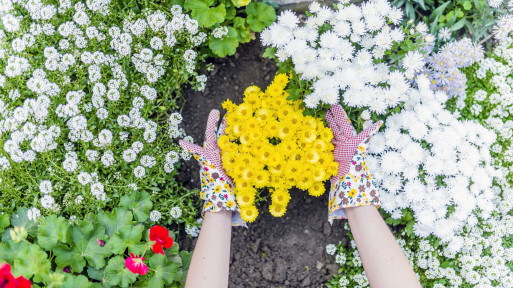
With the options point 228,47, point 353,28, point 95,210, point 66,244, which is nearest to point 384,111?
point 353,28

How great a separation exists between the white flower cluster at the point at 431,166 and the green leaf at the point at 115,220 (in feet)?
4.24

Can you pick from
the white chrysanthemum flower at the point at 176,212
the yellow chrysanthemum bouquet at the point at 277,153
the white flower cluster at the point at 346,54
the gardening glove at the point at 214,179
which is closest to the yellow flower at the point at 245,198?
the yellow chrysanthemum bouquet at the point at 277,153

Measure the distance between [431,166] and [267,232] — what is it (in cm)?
103

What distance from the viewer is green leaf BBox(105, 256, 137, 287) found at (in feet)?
7.00

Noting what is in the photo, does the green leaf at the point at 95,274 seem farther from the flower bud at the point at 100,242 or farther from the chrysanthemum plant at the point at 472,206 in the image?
the chrysanthemum plant at the point at 472,206

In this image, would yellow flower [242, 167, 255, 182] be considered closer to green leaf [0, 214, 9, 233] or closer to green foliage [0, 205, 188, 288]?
green foliage [0, 205, 188, 288]

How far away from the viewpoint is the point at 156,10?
253 cm

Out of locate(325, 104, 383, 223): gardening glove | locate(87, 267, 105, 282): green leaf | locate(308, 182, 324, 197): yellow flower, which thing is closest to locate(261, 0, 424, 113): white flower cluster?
locate(325, 104, 383, 223): gardening glove

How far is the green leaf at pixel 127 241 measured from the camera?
2.15m

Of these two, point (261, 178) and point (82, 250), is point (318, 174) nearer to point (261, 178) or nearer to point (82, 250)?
point (261, 178)

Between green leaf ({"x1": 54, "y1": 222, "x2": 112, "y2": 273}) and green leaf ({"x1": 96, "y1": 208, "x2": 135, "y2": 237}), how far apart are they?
0.19ft

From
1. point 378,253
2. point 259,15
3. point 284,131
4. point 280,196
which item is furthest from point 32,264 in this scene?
point 259,15

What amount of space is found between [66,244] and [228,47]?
1.35 m

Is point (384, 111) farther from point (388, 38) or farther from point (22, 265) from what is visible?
point (22, 265)
